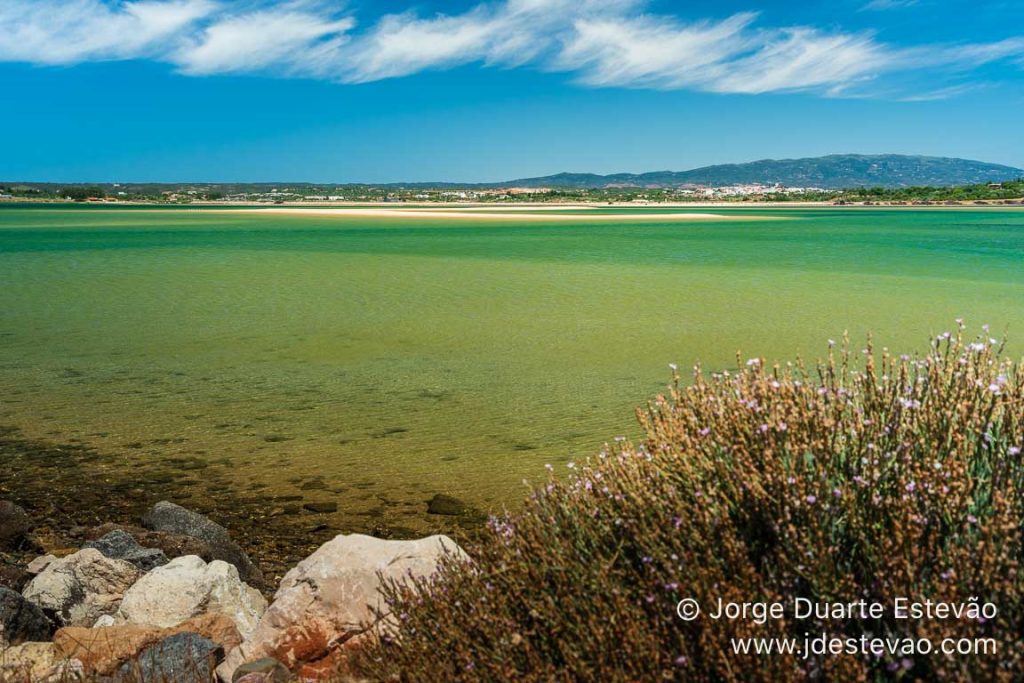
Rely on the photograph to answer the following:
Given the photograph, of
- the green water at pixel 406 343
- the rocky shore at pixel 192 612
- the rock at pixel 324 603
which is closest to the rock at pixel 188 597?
the rocky shore at pixel 192 612

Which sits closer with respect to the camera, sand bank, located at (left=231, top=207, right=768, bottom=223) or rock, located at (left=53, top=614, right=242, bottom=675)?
rock, located at (left=53, top=614, right=242, bottom=675)

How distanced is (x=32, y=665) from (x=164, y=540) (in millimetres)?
2595

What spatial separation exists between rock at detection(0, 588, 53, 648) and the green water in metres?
3.15

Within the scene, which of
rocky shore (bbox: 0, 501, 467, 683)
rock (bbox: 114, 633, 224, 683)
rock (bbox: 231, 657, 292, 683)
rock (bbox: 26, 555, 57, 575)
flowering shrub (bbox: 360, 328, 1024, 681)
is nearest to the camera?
flowering shrub (bbox: 360, 328, 1024, 681)

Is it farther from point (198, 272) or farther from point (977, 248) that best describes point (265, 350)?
point (977, 248)

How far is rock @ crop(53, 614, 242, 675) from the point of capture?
5281mm

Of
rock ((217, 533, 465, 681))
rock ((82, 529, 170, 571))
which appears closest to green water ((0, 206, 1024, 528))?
rock ((82, 529, 170, 571))

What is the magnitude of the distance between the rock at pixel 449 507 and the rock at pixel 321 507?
947 millimetres

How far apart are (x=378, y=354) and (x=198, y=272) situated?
20335 mm

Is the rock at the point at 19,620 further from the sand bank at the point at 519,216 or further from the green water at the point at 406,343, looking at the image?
the sand bank at the point at 519,216

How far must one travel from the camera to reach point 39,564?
7227 mm

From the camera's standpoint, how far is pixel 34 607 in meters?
5.97

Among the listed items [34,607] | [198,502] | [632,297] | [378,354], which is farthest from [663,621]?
[632,297]

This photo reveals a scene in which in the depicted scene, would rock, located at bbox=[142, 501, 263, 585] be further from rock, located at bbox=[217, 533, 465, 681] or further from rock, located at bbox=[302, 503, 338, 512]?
rock, located at bbox=[217, 533, 465, 681]
